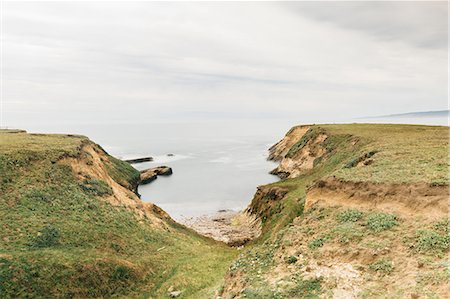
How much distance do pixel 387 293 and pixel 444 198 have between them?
7638 millimetres

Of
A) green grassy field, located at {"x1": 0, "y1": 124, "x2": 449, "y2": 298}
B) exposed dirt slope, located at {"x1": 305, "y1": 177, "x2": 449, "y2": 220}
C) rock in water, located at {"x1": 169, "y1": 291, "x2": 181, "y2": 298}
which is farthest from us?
rock in water, located at {"x1": 169, "y1": 291, "x2": 181, "y2": 298}

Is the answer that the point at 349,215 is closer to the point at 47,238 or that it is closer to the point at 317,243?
the point at 317,243

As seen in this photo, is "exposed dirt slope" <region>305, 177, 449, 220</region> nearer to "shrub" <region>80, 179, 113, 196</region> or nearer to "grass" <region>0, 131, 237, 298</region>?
"grass" <region>0, 131, 237, 298</region>

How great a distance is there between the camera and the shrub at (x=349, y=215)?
61.3 feet

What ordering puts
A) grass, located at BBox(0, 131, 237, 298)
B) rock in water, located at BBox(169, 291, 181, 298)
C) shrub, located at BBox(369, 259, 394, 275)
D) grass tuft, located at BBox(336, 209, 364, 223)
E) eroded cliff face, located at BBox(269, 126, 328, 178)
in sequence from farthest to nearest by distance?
eroded cliff face, located at BBox(269, 126, 328, 178), grass, located at BBox(0, 131, 237, 298), rock in water, located at BBox(169, 291, 181, 298), grass tuft, located at BBox(336, 209, 364, 223), shrub, located at BBox(369, 259, 394, 275)

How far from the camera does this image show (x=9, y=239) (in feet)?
82.4

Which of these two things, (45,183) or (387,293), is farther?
(45,183)

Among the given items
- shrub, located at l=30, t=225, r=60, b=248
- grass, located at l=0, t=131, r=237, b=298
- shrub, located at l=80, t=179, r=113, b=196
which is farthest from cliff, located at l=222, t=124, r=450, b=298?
shrub, located at l=80, t=179, r=113, b=196

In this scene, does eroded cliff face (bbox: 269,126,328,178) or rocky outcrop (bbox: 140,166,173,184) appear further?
rocky outcrop (bbox: 140,166,173,184)

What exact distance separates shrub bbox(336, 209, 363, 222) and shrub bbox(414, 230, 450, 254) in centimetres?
388

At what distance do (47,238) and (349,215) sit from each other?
23.9 metres

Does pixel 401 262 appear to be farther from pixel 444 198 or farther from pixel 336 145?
pixel 336 145

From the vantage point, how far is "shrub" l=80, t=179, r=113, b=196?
123 ft

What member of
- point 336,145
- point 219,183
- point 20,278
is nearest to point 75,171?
point 20,278
